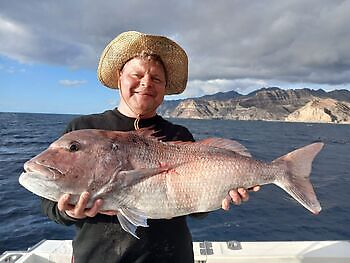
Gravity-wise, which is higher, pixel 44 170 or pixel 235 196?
pixel 44 170

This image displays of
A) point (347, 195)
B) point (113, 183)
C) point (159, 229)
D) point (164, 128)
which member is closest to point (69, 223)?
point (113, 183)

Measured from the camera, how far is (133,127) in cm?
369

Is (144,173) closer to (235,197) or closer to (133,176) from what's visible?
(133,176)

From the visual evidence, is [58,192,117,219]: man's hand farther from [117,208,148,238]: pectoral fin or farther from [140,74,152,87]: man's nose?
[140,74,152,87]: man's nose

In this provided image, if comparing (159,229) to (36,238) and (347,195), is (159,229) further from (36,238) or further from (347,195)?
(347,195)

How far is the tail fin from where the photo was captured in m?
3.55

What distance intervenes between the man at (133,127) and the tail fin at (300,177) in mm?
557

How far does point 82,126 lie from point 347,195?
18340 mm

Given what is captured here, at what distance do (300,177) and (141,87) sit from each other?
192 cm

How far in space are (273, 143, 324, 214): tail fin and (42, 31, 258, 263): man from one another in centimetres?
56

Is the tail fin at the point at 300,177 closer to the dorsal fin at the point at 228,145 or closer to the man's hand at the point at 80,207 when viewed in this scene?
the dorsal fin at the point at 228,145

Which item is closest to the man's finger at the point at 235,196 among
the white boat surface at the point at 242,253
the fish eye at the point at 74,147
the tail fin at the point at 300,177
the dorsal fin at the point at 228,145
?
the dorsal fin at the point at 228,145

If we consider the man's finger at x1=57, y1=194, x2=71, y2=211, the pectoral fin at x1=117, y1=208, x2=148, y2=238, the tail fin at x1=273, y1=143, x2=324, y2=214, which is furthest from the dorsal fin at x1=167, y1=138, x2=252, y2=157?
the man's finger at x1=57, y1=194, x2=71, y2=211

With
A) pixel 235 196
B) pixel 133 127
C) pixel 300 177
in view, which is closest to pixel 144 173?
pixel 133 127
